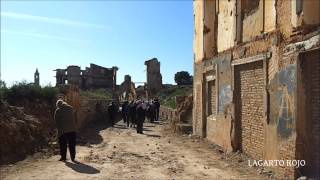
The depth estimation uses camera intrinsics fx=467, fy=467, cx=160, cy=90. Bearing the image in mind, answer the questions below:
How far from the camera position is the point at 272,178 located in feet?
34.9

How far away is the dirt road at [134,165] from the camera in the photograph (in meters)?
10.9

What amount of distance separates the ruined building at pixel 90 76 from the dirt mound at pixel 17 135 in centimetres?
2846

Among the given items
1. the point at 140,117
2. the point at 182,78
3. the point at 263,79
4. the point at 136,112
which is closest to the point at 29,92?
the point at 140,117

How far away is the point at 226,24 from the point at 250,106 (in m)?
4.04

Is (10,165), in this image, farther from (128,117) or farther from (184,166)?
(128,117)

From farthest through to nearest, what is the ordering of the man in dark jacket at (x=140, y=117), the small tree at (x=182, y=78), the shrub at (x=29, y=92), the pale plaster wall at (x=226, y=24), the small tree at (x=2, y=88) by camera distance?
the small tree at (x=182, y=78), the man in dark jacket at (x=140, y=117), the shrub at (x=29, y=92), the small tree at (x=2, y=88), the pale plaster wall at (x=226, y=24)

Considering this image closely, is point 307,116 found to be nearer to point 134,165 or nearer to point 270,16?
point 270,16

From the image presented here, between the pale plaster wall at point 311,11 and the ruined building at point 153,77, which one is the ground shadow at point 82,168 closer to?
the pale plaster wall at point 311,11

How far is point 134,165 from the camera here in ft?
40.8

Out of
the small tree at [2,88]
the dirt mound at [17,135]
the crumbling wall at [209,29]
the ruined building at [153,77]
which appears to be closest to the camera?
the dirt mound at [17,135]

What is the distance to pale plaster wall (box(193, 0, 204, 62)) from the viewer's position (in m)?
19.2

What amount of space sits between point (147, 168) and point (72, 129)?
2.33 metres

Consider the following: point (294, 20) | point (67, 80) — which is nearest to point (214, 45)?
point (294, 20)

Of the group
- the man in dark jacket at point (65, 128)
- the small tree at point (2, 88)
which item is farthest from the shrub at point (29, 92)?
the man in dark jacket at point (65, 128)
